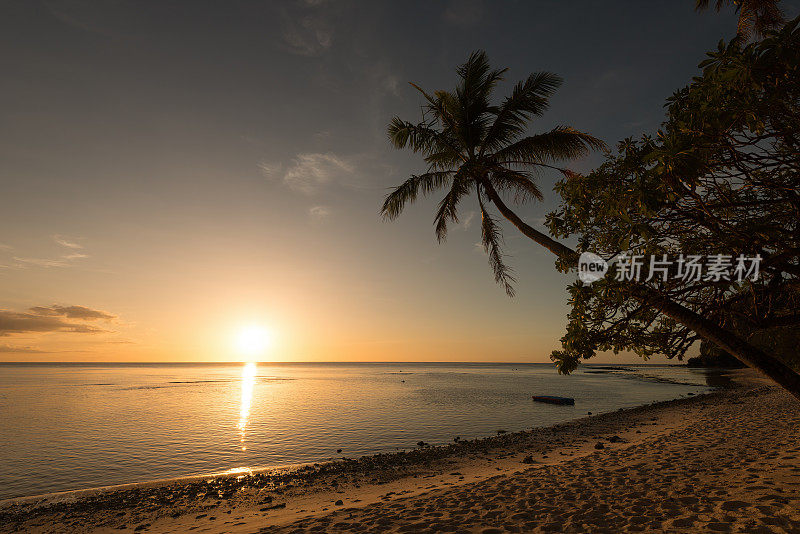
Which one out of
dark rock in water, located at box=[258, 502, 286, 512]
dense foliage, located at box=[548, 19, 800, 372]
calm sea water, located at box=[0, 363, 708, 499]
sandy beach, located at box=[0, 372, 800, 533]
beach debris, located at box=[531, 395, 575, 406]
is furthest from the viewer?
beach debris, located at box=[531, 395, 575, 406]

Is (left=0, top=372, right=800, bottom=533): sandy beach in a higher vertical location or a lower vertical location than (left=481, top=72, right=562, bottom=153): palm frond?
lower

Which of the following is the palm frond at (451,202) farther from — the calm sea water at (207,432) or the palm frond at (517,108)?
the calm sea water at (207,432)

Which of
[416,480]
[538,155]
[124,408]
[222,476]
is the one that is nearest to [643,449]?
[416,480]

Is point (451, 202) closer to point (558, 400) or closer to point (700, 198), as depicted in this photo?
A: point (700, 198)

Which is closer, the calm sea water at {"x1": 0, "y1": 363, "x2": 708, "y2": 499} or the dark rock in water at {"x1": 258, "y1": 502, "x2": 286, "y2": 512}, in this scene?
the dark rock in water at {"x1": 258, "y1": 502, "x2": 286, "y2": 512}

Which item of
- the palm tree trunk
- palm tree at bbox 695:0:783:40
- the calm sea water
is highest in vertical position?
palm tree at bbox 695:0:783:40

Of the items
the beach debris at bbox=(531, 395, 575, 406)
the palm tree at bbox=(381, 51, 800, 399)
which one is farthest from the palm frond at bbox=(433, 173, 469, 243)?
the beach debris at bbox=(531, 395, 575, 406)

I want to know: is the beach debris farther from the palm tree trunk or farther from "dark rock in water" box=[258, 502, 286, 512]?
the palm tree trunk

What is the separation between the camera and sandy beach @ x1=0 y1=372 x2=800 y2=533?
23.6ft

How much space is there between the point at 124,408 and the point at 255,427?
19.5 m

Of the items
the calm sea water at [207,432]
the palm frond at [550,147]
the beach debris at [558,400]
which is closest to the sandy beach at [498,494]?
the calm sea water at [207,432]

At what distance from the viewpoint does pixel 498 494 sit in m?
9.41

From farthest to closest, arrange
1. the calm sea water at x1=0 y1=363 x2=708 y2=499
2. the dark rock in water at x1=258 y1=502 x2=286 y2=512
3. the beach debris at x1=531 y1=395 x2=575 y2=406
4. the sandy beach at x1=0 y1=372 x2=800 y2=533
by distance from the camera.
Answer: the beach debris at x1=531 y1=395 x2=575 y2=406
the calm sea water at x1=0 y1=363 x2=708 y2=499
the dark rock in water at x1=258 y1=502 x2=286 y2=512
the sandy beach at x1=0 y1=372 x2=800 y2=533

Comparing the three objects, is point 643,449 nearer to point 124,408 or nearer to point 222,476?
point 222,476
